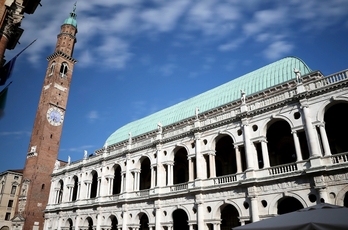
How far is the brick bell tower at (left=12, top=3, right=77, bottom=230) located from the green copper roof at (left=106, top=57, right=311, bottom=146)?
46.7 ft

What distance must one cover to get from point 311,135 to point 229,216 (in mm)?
11572

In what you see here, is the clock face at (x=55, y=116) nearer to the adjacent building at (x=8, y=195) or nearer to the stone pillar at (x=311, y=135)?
the adjacent building at (x=8, y=195)

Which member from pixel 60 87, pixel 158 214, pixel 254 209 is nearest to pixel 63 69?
pixel 60 87

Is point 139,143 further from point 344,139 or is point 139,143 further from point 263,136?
point 344,139

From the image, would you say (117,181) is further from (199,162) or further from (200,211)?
(200,211)

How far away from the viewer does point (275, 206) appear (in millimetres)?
20812

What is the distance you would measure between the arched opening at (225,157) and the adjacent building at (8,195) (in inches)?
1939

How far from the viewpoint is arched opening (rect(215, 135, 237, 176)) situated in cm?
2915

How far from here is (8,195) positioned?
190 ft

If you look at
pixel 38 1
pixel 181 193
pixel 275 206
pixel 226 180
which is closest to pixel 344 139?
pixel 275 206

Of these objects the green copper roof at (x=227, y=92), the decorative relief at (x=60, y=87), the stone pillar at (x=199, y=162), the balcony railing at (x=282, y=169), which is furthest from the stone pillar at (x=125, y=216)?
the decorative relief at (x=60, y=87)

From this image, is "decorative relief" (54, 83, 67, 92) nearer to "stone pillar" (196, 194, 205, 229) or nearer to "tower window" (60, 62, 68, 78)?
"tower window" (60, 62, 68, 78)

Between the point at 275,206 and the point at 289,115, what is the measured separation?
24.4 feet

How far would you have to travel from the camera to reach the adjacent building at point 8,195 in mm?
55684
